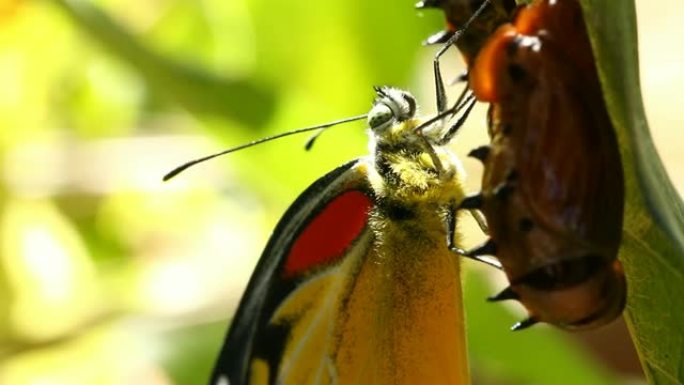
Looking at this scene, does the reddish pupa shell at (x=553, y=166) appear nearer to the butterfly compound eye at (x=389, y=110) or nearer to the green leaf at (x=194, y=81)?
the butterfly compound eye at (x=389, y=110)

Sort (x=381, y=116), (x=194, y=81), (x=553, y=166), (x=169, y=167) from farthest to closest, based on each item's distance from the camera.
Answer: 1. (x=169, y=167)
2. (x=194, y=81)
3. (x=381, y=116)
4. (x=553, y=166)

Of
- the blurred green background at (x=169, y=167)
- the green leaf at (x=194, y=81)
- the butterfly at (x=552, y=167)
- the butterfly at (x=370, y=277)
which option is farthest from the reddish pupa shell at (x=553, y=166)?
the green leaf at (x=194, y=81)

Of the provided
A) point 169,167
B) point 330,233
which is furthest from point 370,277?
point 169,167

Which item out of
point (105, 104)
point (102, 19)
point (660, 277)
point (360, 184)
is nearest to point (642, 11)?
point (105, 104)

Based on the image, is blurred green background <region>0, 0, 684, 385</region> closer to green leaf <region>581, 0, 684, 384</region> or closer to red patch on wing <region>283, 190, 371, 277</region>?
red patch on wing <region>283, 190, 371, 277</region>

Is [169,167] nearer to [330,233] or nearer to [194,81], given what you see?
[194,81]

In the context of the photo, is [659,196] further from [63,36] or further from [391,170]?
[63,36]

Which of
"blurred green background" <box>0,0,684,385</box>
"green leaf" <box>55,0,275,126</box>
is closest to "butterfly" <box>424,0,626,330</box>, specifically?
"blurred green background" <box>0,0,684,385</box>
